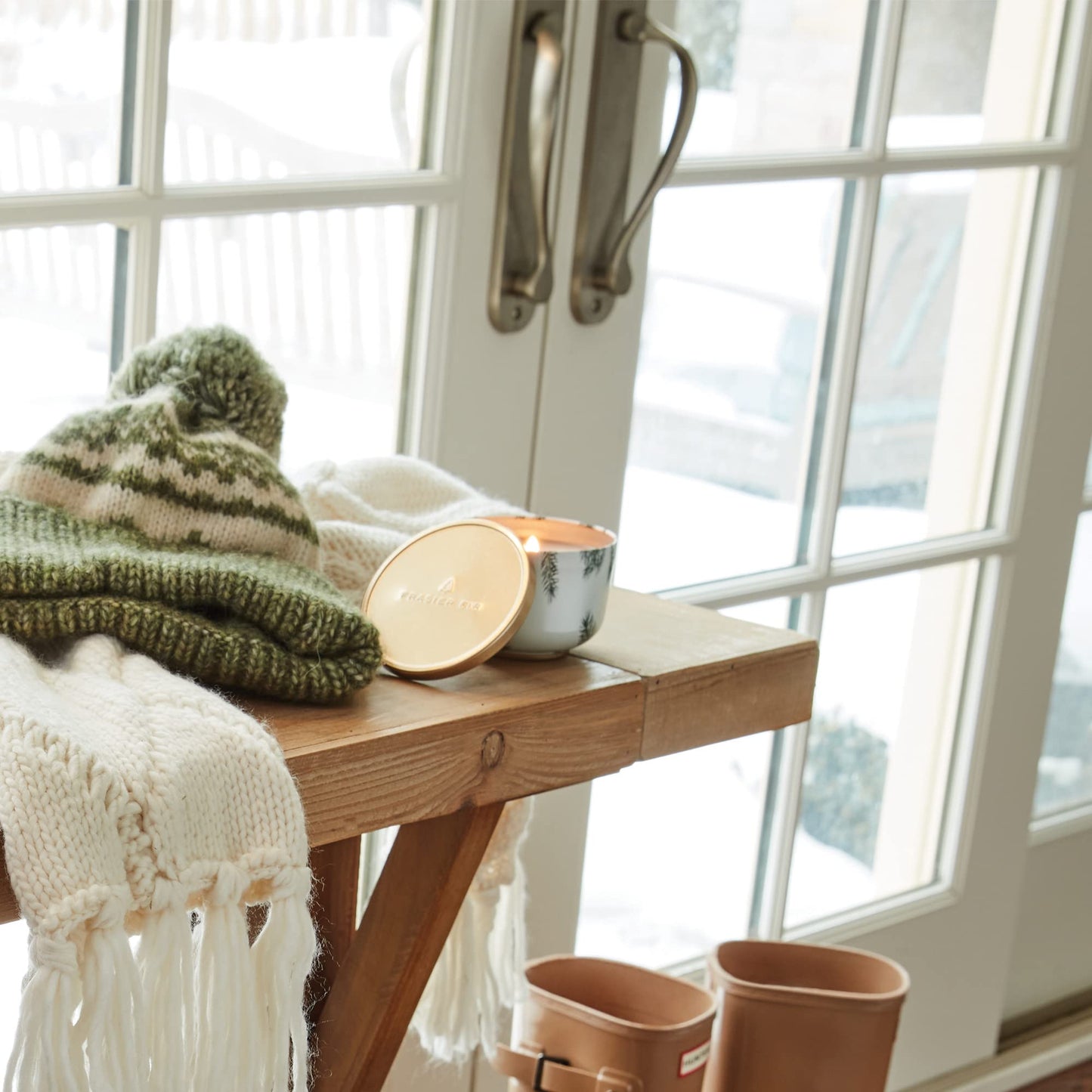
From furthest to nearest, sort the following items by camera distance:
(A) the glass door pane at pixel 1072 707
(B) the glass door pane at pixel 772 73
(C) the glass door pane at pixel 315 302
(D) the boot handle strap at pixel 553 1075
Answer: (A) the glass door pane at pixel 1072 707
(B) the glass door pane at pixel 772 73
(D) the boot handle strap at pixel 553 1075
(C) the glass door pane at pixel 315 302

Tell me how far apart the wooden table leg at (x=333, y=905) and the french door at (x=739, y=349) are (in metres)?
0.29

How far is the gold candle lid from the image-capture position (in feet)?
2.15

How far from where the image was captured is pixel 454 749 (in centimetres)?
61

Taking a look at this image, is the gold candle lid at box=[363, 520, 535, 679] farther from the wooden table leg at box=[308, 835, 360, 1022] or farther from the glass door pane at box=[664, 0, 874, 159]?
the glass door pane at box=[664, 0, 874, 159]

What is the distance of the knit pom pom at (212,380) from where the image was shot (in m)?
0.67

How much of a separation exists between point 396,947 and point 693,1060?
1.35 ft

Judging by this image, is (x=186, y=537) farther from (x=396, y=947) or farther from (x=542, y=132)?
(x=542, y=132)

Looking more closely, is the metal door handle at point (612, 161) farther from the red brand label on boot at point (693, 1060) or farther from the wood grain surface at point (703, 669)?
the red brand label on boot at point (693, 1060)

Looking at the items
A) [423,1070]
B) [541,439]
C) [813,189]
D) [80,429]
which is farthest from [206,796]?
[813,189]

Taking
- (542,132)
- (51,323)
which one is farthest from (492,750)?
(542,132)

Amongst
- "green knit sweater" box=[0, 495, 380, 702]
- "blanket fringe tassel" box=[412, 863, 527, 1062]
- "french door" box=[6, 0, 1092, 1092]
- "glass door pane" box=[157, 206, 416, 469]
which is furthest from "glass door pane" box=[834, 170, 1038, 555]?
"green knit sweater" box=[0, 495, 380, 702]

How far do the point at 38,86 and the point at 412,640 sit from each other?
425 millimetres

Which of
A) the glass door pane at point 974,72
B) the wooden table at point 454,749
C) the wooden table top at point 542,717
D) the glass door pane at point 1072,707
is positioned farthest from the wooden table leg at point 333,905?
the glass door pane at point 1072,707

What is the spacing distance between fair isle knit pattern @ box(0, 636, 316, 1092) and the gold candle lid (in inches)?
5.0
